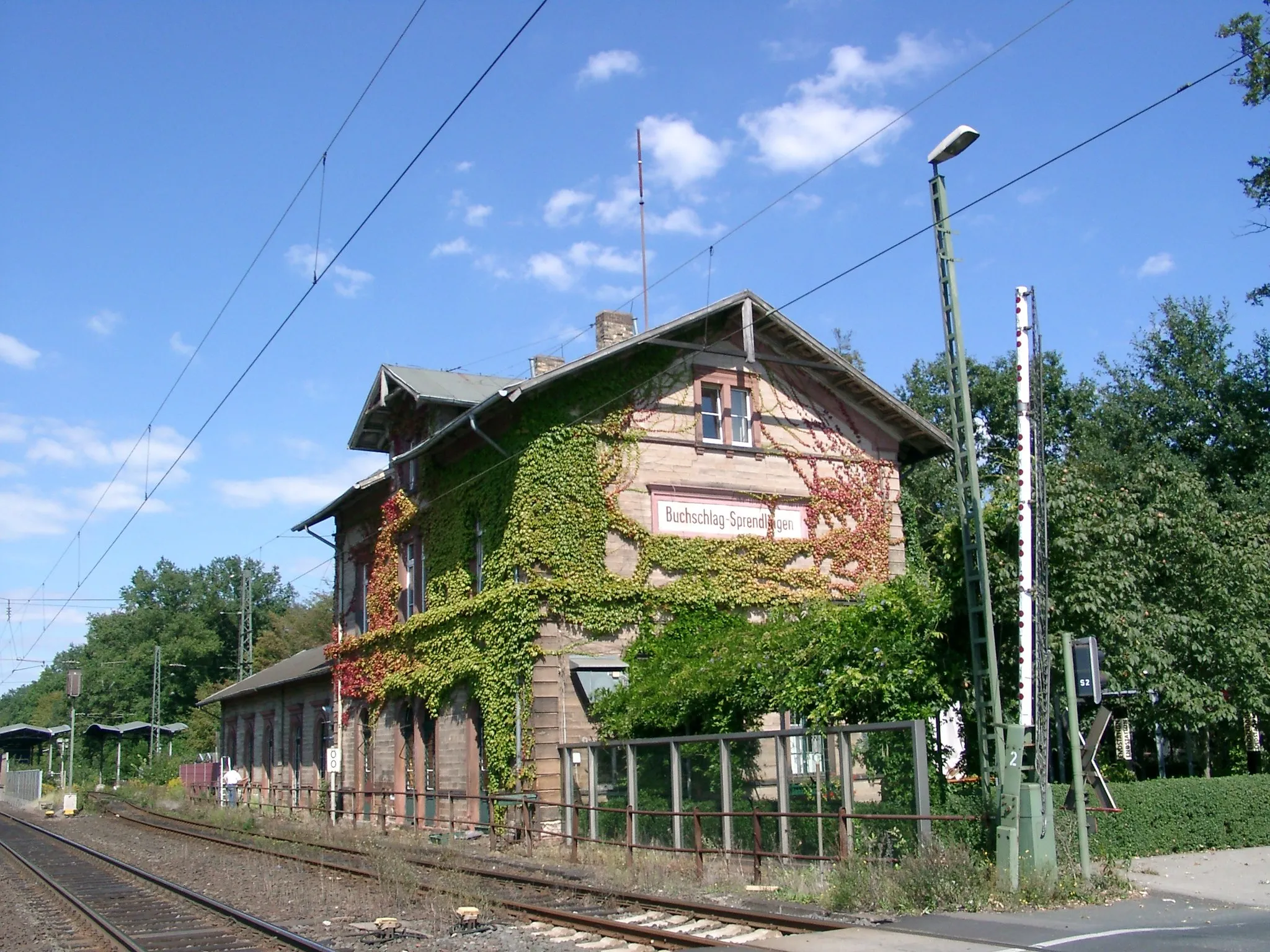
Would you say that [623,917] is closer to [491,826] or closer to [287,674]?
[491,826]

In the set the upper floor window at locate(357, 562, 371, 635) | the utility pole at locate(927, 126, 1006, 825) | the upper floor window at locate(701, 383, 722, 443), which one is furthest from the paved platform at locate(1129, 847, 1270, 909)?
the upper floor window at locate(357, 562, 371, 635)

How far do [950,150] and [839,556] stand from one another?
1287 cm

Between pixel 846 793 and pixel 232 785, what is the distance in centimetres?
2965

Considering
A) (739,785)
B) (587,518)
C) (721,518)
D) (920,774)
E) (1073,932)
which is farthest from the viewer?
(721,518)

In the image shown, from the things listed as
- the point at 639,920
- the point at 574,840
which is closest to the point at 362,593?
the point at 574,840

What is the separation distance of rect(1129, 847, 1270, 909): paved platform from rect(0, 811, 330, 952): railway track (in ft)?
29.6

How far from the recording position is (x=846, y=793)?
13.5 metres

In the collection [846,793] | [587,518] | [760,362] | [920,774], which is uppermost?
[760,362]

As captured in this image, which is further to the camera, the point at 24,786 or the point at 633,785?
the point at 24,786

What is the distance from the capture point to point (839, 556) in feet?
81.5

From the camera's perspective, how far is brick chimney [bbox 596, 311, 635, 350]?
84.5 feet

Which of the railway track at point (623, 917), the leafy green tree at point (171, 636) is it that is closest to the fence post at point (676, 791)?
the railway track at point (623, 917)

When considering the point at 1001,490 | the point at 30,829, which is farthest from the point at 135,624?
the point at 1001,490

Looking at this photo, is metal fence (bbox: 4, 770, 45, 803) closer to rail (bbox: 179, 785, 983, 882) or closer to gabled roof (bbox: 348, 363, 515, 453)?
rail (bbox: 179, 785, 983, 882)
